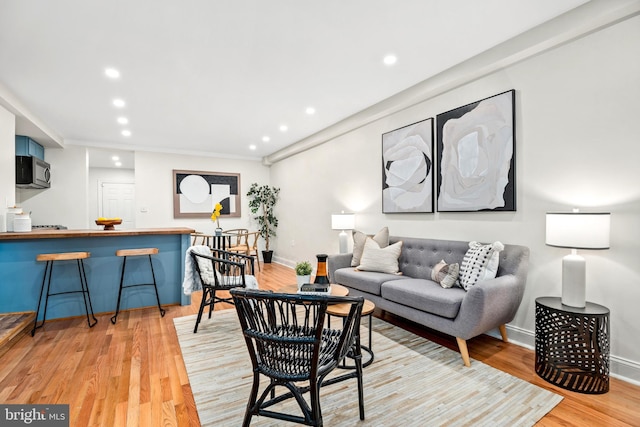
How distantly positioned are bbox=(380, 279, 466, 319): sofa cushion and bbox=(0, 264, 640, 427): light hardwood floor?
17.4 inches

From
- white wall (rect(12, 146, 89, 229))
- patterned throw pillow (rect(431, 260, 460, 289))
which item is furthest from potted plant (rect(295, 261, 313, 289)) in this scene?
white wall (rect(12, 146, 89, 229))

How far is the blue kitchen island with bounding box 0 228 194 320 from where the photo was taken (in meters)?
3.20

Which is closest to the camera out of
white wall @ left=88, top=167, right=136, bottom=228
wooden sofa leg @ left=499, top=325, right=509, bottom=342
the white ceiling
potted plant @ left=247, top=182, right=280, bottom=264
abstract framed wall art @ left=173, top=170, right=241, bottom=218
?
A: the white ceiling

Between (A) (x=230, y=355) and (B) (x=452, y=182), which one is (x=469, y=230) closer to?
(B) (x=452, y=182)

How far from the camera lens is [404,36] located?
2539 millimetres

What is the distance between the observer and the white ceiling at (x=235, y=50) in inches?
87.0

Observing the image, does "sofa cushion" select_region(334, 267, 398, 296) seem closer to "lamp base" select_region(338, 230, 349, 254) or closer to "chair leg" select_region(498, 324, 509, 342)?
"lamp base" select_region(338, 230, 349, 254)

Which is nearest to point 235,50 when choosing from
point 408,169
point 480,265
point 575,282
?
point 408,169

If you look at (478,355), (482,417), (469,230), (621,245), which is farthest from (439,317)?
(621,245)

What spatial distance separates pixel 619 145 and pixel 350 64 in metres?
2.25

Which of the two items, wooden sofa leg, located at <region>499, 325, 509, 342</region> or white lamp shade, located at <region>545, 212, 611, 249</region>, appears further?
wooden sofa leg, located at <region>499, 325, 509, 342</region>

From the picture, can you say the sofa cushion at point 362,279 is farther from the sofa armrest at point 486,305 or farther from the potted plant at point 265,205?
the potted plant at point 265,205

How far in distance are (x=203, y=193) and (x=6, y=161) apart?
11.5 ft

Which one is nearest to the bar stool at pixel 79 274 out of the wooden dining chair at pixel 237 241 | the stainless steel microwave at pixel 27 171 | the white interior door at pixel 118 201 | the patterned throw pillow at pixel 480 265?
the stainless steel microwave at pixel 27 171
